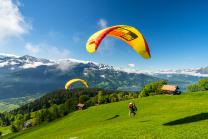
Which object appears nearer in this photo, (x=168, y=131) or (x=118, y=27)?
(x=168, y=131)

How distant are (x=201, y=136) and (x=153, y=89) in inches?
4648

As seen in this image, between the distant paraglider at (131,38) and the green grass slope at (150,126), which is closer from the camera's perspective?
the green grass slope at (150,126)

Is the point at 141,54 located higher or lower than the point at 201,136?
higher

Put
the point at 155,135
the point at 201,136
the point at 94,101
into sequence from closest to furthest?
1. the point at 201,136
2. the point at 155,135
3. the point at 94,101

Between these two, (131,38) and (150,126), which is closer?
(150,126)

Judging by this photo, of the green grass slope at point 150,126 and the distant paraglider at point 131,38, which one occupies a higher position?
the distant paraglider at point 131,38

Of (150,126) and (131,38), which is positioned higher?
(131,38)

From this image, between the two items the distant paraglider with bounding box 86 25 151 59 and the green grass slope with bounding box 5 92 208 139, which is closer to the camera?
the green grass slope with bounding box 5 92 208 139

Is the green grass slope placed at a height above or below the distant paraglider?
below

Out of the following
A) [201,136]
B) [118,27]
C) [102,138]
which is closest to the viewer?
[201,136]

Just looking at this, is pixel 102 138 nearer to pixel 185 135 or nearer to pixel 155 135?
pixel 155 135

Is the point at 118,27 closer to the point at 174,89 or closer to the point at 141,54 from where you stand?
the point at 141,54

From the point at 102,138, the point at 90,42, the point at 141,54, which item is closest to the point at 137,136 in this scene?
the point at 102,138

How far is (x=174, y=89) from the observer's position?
9812 cm
